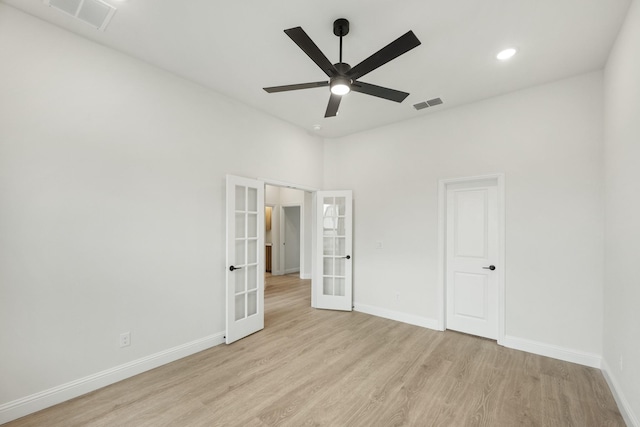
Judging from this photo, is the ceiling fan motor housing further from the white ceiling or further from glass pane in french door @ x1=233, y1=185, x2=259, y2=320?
glass pane in french door @ x1=233, y1=185, x2=259, y2=320

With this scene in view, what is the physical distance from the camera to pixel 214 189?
3.53 meters

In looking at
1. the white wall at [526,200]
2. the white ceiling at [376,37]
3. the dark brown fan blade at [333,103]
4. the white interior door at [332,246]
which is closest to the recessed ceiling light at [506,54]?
the white ceiling at [376,37]

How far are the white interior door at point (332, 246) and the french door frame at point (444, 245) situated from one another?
4.97 feet

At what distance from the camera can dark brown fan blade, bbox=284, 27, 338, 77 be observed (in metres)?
1.80

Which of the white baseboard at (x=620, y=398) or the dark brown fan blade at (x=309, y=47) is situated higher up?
the dark brown fan blade at (x=309, y=47)

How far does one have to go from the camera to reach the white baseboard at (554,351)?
2.97 metres

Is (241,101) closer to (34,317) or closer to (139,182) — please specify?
(139,182)

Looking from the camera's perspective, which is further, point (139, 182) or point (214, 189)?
point (214, 189)

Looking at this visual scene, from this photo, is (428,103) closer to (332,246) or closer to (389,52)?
(389,52)

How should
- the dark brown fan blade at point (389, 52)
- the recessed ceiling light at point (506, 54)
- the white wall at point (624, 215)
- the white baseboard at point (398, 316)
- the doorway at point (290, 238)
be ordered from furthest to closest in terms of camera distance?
the doorway at point (290, 238) < the white baseboard at point (398, 316) < the recessed ceiling light at point (506, 54) < the white wall at point (624, 215) < the dark brown fan blade at point (389, 52)

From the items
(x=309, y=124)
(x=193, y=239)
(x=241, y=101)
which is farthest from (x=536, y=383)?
(x=241, y=101)

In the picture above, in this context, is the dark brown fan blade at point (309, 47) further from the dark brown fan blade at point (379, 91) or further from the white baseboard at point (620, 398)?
the white baseboard at point (620, 398)

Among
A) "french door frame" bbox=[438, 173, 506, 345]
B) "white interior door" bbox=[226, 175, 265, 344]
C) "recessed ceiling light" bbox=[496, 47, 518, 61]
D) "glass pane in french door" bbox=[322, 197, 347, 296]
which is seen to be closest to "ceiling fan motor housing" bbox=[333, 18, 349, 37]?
"recessed ceiling light" bbox=[496, 47, 518, 61]

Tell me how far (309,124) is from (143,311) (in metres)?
3.52
